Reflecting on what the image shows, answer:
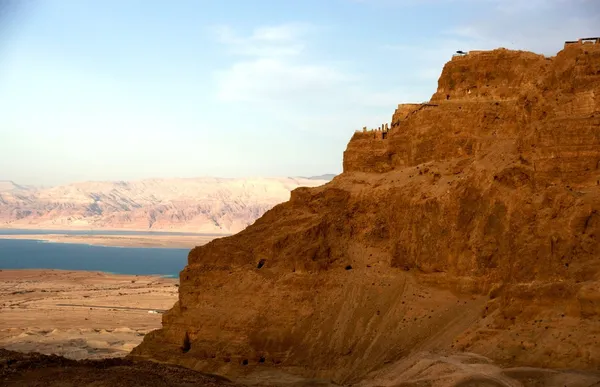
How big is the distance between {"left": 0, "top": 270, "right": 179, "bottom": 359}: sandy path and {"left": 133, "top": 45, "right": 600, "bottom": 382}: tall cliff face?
1747cm

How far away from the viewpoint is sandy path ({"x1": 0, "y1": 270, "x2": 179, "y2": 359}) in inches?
2537

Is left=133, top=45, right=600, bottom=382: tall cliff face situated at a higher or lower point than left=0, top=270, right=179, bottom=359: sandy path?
higher

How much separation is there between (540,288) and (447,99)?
18.3 metres

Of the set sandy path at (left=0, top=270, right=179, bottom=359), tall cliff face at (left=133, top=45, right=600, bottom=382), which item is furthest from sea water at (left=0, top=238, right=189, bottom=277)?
tall cliff face at (left=133, top=45, right=600, bottom=382)

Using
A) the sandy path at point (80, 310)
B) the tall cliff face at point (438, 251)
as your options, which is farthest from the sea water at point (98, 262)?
the tall cliff face at point (438, 251)

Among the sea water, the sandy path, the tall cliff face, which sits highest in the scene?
the tall cliff face

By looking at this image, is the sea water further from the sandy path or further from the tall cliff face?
the tall cliff face

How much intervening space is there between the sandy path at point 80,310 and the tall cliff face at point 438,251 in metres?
17.5

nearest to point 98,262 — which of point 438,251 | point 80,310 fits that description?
point 80,310

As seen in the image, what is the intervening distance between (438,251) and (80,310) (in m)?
55.2

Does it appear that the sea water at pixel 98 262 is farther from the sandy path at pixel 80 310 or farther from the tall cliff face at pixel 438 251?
the tall cliff face at pixel 438 251

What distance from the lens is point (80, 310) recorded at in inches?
3425

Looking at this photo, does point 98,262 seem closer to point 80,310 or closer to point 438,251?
point 80,310

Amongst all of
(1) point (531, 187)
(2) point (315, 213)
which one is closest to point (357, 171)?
(2) point (315, 213)
